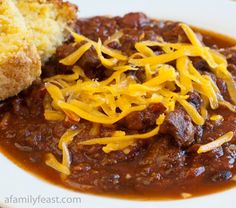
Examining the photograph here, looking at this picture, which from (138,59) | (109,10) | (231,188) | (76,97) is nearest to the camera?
(231,188)

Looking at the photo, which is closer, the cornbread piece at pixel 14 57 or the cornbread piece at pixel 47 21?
the cornbread piece at pixel 14 57

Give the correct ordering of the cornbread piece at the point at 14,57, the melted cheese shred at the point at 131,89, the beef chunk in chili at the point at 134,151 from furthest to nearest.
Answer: the cornbread piece at the point at 14,57 < the melted cheese shred at the point at 131,89 < the beef chunk in chili at the point at 134,151

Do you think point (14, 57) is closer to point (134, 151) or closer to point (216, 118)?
point (134, 151)

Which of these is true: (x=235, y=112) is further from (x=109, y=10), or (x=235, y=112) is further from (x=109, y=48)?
(x=109, y=10)

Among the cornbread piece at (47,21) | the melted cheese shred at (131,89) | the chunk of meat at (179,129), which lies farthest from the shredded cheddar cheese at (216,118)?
the cornbread piece at (47,21)

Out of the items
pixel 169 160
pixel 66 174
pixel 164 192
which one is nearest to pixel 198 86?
pixel 169 160

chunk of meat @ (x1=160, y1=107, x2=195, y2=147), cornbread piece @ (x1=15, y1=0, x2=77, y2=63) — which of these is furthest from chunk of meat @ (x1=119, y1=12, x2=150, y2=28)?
chunk of meat @ (x1=160, y1=107, x2=195, y2=147)

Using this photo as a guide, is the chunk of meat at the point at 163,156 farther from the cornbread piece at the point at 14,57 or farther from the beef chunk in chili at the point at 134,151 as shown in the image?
the cornbread piece at the point at 14,57
